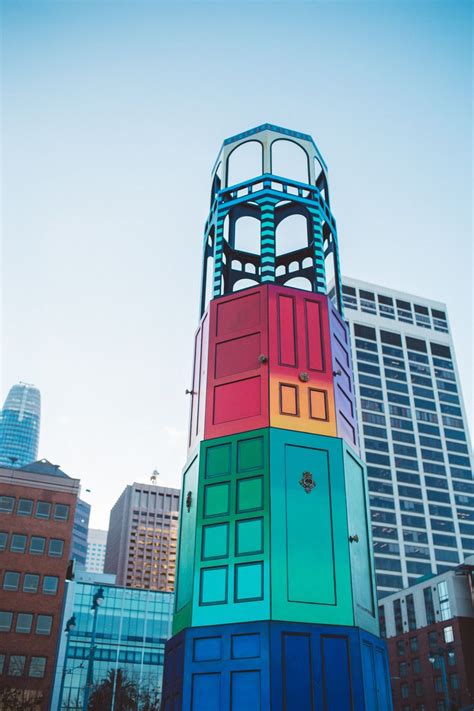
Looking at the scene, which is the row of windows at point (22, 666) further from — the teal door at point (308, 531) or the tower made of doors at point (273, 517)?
the teal door at point (308, 531)

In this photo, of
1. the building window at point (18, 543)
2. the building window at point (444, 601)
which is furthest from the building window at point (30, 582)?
the building window at point (444, 601)

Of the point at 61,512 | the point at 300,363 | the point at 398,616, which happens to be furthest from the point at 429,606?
the point at 300,363

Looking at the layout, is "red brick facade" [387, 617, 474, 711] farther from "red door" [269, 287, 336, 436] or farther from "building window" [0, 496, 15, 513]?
"red door" [269, 287, 336, 436]

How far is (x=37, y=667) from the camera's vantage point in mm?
60156

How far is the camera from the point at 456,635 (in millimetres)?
84500

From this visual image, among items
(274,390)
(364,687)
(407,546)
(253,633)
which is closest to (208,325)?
(274,390)

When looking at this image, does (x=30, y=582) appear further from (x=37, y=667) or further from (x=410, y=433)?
(x=410, y=433)

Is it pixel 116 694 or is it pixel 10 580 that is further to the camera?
pixel 116 694

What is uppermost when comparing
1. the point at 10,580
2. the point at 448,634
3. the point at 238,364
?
the point at 448,634

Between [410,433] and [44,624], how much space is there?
86485 millimetres

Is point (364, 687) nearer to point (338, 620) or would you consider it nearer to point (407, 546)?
point (338, 620)

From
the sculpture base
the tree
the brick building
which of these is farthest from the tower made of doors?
the tree

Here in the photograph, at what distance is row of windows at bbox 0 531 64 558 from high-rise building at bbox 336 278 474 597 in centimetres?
6371

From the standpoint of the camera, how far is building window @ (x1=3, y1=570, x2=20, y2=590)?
62.3 metres
